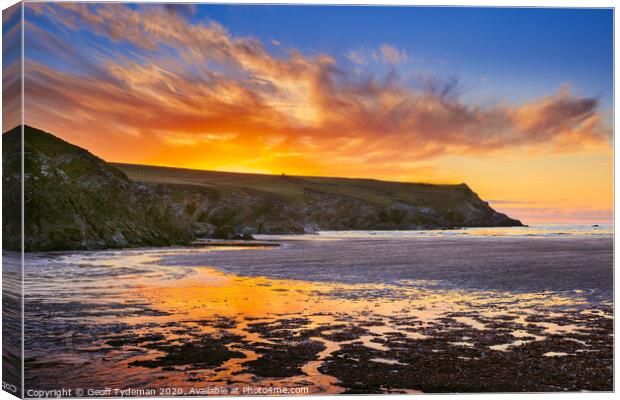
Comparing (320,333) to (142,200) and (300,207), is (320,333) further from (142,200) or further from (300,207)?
(300,207)

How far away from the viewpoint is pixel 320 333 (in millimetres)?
15516

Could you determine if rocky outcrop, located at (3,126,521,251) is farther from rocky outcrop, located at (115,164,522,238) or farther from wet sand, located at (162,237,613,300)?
wet sand, located at (162,237,613,300)

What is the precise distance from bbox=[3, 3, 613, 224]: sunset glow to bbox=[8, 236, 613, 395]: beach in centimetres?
417

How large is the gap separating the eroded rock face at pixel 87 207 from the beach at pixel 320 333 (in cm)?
1763

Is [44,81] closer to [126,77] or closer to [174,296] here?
[126,77]

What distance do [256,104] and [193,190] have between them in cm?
5824

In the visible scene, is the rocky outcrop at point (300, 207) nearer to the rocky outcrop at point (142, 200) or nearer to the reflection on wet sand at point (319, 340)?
the rocky outcrop at point (142, 200)

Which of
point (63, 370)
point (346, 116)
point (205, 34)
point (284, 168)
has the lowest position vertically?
point (63, 370)

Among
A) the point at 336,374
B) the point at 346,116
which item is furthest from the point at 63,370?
the point at 346,116

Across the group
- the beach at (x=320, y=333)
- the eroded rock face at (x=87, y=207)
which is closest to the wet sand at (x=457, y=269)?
the beach at (x=320, y=333)

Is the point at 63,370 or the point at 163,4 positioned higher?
the point at 163,4

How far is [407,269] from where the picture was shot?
31.5m

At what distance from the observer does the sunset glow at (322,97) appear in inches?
650

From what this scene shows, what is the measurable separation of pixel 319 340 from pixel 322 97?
859cm
